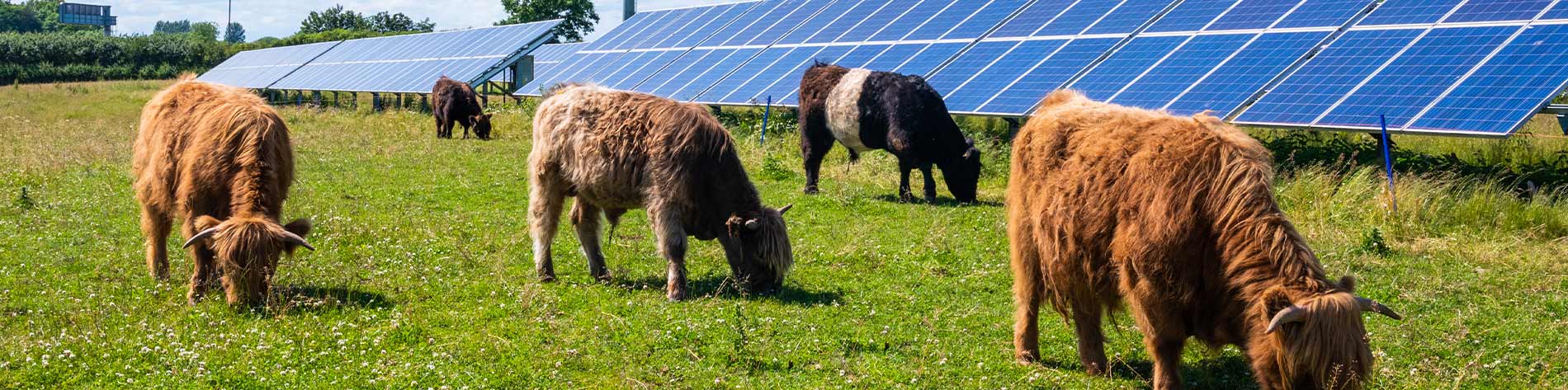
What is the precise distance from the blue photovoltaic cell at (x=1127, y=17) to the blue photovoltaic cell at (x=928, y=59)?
2.65 metres

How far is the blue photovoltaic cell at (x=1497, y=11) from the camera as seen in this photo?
14805 millimetres

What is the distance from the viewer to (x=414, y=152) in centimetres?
1941

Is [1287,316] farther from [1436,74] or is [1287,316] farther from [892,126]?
[1436,74]

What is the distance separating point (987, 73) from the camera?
19297mm

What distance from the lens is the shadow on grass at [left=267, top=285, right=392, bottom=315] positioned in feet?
25.0

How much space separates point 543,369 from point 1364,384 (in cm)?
422

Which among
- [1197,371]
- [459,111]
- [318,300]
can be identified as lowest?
[318,300]

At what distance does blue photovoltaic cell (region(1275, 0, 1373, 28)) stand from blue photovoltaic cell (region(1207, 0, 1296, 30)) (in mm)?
227

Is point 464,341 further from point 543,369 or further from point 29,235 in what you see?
point 29,235

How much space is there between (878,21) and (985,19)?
11.6 ft

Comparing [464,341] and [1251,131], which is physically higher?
[1251,131]

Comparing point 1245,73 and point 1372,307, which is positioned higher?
point 1245,73

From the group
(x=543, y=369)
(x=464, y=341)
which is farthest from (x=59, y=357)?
(x=543, y=369)

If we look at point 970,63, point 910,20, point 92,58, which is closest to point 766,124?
point 970,63
